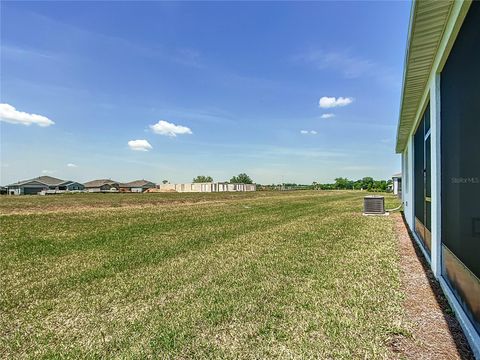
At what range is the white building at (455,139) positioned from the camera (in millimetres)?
2270

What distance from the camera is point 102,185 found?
85938mm

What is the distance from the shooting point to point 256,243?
673cm

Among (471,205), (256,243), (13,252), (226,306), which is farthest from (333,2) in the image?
(13,252)

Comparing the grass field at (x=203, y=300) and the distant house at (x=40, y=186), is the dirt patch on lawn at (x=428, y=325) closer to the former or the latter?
the grass field at (x=203, y=300)

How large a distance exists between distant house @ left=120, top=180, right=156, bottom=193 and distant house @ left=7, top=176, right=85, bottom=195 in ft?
46.8

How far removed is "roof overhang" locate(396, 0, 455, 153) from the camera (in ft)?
9.09

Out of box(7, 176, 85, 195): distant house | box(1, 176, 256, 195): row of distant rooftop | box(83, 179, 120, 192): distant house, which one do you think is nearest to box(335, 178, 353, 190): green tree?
box(1, 176, 256, 195): row of distant rooftop

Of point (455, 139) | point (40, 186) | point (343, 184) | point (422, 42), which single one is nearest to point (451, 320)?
point (455, 139)

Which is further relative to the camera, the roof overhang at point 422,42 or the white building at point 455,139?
the roof overhang at point 422,42

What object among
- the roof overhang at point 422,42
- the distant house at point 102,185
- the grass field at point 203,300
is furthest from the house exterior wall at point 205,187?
the roof overhang at point 422,42

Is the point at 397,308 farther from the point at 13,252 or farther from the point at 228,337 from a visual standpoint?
the point at 13,252

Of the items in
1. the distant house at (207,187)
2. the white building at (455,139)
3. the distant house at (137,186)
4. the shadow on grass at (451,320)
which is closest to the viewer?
the shadow on grass at (451,320)

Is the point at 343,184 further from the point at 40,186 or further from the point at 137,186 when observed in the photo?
the point at 40,186

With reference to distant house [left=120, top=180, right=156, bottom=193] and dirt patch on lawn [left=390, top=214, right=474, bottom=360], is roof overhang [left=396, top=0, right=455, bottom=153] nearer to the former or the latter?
dirt patch on lawn [left=390, top=214, right=474, bottom=360]
